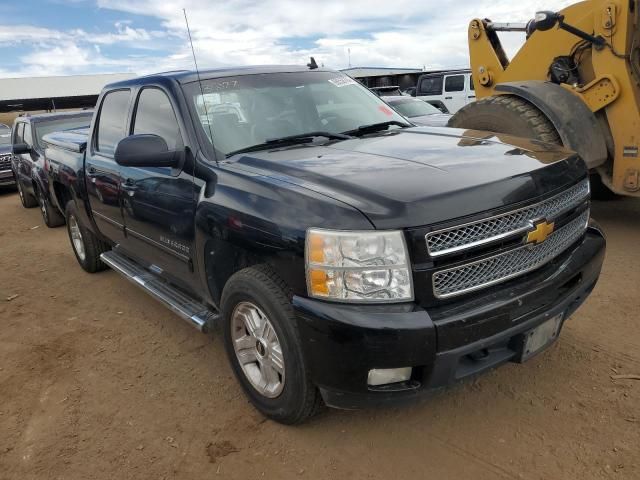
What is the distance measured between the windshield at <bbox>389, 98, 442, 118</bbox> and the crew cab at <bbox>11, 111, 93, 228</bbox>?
19.6 feet

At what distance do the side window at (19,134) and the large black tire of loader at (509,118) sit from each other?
777 centimetres

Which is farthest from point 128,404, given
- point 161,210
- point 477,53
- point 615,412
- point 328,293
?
point 477,53

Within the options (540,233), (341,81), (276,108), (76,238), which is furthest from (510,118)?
(76,238)

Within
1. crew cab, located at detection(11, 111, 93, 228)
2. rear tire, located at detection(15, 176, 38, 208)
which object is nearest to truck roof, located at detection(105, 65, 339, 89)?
crew cab, located at detection(11, 111, 93, 228)

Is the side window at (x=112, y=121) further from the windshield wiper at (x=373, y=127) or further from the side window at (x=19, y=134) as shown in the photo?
the side window at (x=19, y=134)

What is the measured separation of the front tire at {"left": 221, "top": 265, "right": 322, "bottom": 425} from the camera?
242 centimetres

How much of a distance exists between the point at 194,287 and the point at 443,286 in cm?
176

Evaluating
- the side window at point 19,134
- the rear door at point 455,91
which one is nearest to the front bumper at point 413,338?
the side window at point 19,134

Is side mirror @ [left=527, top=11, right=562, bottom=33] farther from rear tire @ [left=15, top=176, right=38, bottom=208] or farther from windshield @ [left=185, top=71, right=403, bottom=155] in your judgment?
rear tire @ [left=15, top=176, right=38, bottom=208]

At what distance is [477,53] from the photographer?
278 inches

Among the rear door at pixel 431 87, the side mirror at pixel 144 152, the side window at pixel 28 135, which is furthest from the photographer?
the rear door at pixel 431 87

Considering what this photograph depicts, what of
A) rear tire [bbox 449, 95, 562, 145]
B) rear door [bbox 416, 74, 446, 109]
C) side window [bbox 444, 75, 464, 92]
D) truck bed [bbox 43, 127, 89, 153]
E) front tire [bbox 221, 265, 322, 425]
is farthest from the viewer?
rear door [bbox 416, 74, 446, 109]

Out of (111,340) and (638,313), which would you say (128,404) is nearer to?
(111,340)

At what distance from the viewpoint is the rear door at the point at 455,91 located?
16.4 metres
